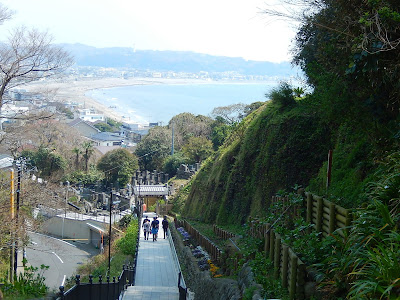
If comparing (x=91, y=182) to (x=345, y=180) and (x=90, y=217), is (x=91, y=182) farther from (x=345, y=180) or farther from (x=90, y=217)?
(x=345, y=180)

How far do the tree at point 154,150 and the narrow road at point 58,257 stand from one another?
21.8m

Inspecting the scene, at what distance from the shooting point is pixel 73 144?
69.6 m

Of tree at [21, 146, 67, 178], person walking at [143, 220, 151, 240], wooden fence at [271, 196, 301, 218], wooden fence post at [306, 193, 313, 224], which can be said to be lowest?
tree at [21, 146, 67, 178]

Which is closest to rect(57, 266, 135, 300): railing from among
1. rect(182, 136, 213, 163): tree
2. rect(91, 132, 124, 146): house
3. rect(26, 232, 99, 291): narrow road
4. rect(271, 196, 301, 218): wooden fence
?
rect(271, 196, 301, 218): wooden fence

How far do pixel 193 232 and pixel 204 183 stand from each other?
28.8 ft

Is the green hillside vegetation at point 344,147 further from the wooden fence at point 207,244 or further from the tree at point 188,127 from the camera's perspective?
the tree at point 188,127

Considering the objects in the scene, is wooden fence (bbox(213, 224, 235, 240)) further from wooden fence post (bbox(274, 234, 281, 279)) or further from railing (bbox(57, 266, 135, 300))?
wooden fence post (bbox(274, 234, 281, 279))

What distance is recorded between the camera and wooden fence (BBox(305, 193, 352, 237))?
8602mm

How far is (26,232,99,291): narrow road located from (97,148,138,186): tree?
15181mm

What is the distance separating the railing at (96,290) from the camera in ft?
33.2

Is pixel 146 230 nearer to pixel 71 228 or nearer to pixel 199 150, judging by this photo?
pixel 71 228

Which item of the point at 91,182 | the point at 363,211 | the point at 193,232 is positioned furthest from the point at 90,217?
the point at 363,211

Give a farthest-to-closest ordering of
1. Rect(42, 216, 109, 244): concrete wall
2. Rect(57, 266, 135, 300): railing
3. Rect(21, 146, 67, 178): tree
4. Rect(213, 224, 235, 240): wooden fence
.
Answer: Rect(21, 146, 67, 178): tree → Rect(42, 216, 109, 244): concrete wall → Rect(213, 224, 235, 240): wooden fence → Rect(57, 266, 135, 300): railing

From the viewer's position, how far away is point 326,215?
964 cm
